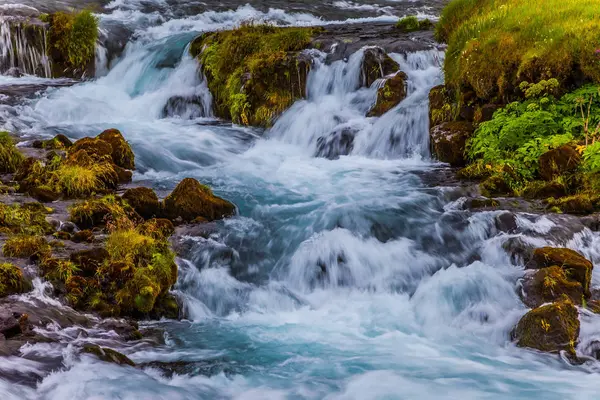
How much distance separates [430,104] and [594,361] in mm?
7000

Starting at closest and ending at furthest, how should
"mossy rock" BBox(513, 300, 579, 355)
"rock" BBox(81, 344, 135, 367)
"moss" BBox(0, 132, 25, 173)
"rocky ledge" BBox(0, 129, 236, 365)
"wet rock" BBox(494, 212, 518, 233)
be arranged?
"rock" BBox(81, 344, 135, 367)
"mossy rock" BBox(513, 300, 579, 355)
"rocky ledge" BBox(0, 129, 236, 365)
"wet rock" BBox(494, 212, 518, 233)
"moss" BBox(0, 132, 25, 173)

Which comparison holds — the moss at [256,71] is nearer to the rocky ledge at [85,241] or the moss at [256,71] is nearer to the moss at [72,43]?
the moss at [72,43]

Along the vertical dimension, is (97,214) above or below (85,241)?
above

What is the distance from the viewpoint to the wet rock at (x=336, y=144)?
12.2 meters

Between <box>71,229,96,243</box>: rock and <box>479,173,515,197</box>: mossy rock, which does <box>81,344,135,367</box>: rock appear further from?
<box>479,173,515,197</box>: mossy rock

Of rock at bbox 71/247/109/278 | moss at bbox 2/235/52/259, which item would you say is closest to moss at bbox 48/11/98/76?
moss at bbox 2/235/52/259

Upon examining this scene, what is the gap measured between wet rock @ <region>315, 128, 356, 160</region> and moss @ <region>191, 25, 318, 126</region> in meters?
1.79

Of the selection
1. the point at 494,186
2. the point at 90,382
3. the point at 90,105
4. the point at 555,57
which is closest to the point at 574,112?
the point at 555,57

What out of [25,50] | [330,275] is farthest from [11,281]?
[25,50]

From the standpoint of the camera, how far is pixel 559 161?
8.94 metres

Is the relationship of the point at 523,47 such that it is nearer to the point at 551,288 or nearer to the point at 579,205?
the point at 579,205

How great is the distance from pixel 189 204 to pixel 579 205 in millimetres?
5107

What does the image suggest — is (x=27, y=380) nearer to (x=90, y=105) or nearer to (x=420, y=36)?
(x=90, y=105)

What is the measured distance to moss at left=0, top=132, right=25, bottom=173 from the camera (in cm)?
1009
